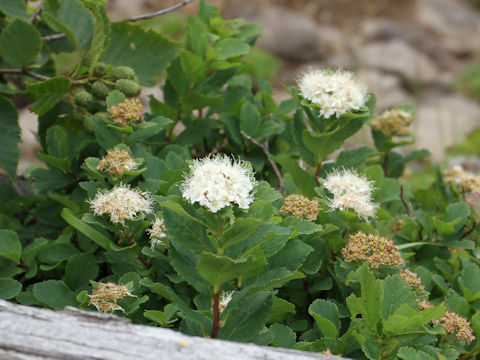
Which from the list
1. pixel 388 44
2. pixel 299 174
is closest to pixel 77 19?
pixel 299 174

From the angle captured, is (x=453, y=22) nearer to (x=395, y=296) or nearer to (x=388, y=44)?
(x=388, y=44)

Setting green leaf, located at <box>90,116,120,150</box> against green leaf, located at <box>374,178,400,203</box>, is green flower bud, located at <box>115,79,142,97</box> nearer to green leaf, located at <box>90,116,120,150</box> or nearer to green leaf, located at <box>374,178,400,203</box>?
green leaf, located at <box>90,116,120,150</box>

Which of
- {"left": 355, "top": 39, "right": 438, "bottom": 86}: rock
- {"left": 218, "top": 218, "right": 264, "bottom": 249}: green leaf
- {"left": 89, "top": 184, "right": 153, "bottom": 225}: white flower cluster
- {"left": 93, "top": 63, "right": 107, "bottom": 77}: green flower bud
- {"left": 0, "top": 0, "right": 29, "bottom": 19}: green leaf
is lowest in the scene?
{"left": 355, "top": 39, "right": 438, "bottom": 86}: rock

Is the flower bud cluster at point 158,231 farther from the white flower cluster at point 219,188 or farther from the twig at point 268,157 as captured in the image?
the twig at point 268,157

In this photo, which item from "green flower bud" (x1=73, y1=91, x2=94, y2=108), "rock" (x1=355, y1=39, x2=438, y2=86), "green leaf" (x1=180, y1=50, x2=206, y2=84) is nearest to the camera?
"green flower bud" (x1=73, y1=91, x2=94, y2=108)

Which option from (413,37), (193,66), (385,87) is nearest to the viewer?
(193,66)

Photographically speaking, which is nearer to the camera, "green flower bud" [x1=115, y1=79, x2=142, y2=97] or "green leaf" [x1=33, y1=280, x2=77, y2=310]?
"green leaf" [x1=33, y1=280, x2=77, y2=310]

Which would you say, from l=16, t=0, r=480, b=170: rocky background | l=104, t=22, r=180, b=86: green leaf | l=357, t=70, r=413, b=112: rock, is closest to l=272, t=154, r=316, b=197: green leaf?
l=104, t=22, r=180, b=86: green leaf
